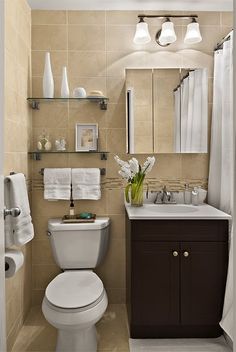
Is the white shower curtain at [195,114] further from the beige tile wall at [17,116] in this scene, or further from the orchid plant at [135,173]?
the beige tile wall at [17,116]

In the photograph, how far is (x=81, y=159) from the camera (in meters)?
3.09

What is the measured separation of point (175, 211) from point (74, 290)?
1.02m

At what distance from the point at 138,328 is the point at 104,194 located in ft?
3.49

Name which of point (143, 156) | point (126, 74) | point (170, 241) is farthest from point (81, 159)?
point (170, 241)

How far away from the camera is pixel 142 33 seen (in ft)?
9.64

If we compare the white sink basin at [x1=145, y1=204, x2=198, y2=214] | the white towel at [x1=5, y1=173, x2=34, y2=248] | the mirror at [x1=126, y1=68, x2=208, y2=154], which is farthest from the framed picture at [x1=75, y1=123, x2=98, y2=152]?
the white towel at [x1=5, y1=173, x2=34, y2=248]

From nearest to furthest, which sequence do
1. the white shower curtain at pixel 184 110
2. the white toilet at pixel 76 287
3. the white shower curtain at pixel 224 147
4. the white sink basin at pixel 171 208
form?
the white toilet at pixel 76 287
the white shower curtain at pixel 224 147
the white sink basin at pixel 171 208
the white shower curtain at pixel 184 110

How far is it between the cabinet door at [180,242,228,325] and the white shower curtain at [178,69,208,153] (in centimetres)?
86

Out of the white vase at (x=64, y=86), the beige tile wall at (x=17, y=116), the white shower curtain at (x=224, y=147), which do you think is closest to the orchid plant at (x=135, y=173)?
the white shower curtain at (x=224, y=147)

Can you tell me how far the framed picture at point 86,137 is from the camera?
305cm

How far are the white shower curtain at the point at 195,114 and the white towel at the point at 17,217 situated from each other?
4.51 feet

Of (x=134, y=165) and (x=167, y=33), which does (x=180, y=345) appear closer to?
(x=134, y=165)

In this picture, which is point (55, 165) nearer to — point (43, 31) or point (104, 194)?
point (104, 194)

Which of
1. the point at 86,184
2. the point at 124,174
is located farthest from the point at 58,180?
the point at 124,174
